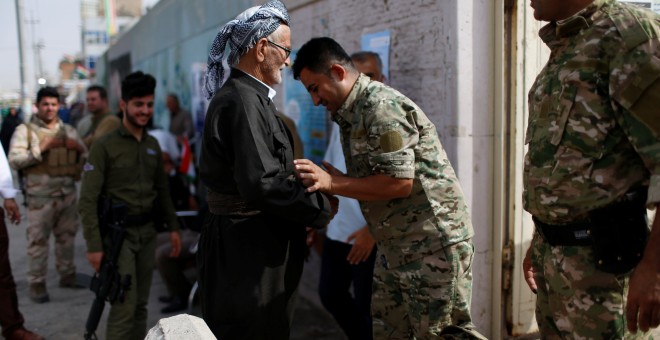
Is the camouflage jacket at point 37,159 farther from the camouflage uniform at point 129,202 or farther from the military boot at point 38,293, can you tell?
the camouflage uniform at point 129,202

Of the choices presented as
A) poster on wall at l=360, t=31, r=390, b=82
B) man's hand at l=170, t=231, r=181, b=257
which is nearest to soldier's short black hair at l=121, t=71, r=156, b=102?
man's hand at l=170, t=231, r=181, b=257

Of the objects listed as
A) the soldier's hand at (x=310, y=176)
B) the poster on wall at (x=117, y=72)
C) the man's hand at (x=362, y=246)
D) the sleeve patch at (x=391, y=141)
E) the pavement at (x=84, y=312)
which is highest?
the poster on wall at (x=117, y=72)

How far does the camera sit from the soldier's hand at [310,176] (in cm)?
229

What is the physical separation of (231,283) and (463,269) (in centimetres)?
103

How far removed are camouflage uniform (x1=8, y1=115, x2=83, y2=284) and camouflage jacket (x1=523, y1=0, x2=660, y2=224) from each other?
4950mm

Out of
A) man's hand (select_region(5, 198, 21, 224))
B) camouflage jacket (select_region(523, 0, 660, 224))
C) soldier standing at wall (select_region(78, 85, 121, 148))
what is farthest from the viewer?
soldier standing at wall (select_region(78, 85, 121, 148))

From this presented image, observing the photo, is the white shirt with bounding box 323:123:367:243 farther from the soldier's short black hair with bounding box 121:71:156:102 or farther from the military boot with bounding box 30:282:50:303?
the military boot with bounding box 30:282:50:303

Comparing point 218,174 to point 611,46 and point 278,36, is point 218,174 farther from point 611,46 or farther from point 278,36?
point 611,46

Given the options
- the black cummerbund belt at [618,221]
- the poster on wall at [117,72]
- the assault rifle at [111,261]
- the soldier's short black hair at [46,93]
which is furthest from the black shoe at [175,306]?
the poster on wall at [117,72]

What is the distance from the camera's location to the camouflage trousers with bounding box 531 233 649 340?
1.86 m

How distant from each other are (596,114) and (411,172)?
0.80 metres

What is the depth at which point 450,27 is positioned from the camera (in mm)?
3430

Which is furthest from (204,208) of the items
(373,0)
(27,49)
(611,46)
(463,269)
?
(27,49)

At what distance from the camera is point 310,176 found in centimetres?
231
